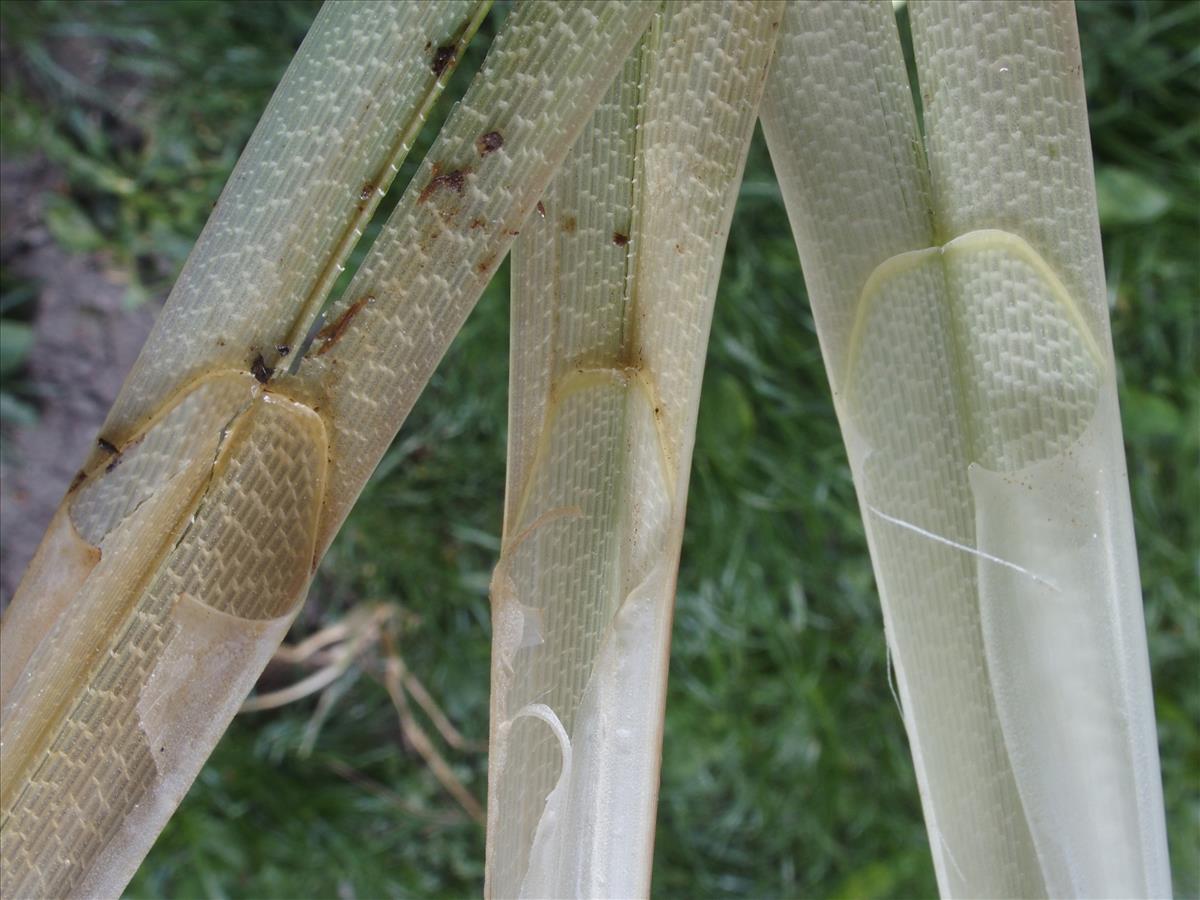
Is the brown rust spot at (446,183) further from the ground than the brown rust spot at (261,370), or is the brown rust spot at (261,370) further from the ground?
the brown rust spot at (446,183)

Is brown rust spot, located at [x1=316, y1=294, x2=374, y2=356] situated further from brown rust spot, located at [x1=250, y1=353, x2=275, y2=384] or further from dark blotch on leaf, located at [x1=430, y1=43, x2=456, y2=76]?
dark blotch on leaf, located at [x1=430, y1=43, x2=456, y2=76]

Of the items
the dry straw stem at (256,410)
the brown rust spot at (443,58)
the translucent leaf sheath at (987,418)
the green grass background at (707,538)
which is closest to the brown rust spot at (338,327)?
Result: the dry straw stem at (256,410)

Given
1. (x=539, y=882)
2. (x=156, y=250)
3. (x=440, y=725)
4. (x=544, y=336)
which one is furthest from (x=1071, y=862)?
(x=156, y=250)

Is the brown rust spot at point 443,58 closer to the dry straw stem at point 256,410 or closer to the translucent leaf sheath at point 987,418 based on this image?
the dry straw stem at point 256,410

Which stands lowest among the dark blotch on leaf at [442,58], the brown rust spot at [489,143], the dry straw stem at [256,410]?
the dry straw stem at [256,410]

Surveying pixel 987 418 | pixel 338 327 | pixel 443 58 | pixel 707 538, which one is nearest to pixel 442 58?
pixel 443 58

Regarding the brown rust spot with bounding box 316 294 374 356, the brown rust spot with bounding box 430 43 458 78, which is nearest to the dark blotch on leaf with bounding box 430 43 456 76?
the brown rust spot with bounding box 430 43 458 78
